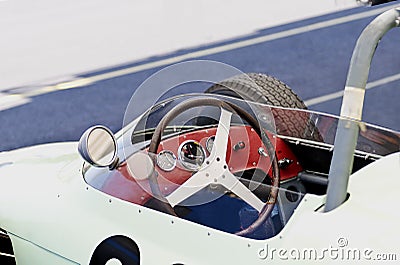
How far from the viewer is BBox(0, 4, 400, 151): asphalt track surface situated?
6.15 meters

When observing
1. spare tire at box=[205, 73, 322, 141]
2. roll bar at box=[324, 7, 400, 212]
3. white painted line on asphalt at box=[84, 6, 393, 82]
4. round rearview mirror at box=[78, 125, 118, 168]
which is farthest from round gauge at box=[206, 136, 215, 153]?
white painted line on asphalt at box=[84, 6, 393, 82]

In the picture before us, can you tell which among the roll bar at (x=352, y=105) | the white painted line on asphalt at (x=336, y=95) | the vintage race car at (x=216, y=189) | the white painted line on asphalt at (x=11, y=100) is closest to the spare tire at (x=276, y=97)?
the vintage race car at (x=216, y=189)

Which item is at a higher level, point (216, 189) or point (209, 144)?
point (209, 144)

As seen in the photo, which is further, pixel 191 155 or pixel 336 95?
pixel 336 95

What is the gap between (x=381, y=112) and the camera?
6191 mm

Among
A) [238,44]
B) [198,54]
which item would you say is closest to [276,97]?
[198,54]

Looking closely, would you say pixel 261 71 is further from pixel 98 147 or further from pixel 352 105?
pixel 352 105

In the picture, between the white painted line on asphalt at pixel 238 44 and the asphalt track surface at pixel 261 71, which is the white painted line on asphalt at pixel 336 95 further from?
the white painted line on asphalt at pixel 238 44

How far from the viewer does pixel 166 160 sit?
315cm

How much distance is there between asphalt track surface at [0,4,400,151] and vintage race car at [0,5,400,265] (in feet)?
8.35

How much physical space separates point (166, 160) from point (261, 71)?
385 cm

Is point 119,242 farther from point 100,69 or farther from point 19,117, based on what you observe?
point 100,69

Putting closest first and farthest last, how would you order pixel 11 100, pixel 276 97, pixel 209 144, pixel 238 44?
pixel 209 144 < pixel 276 97 < pixel 11 100 < pixel 238 44

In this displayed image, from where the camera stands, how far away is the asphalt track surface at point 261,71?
6152 millimetres
